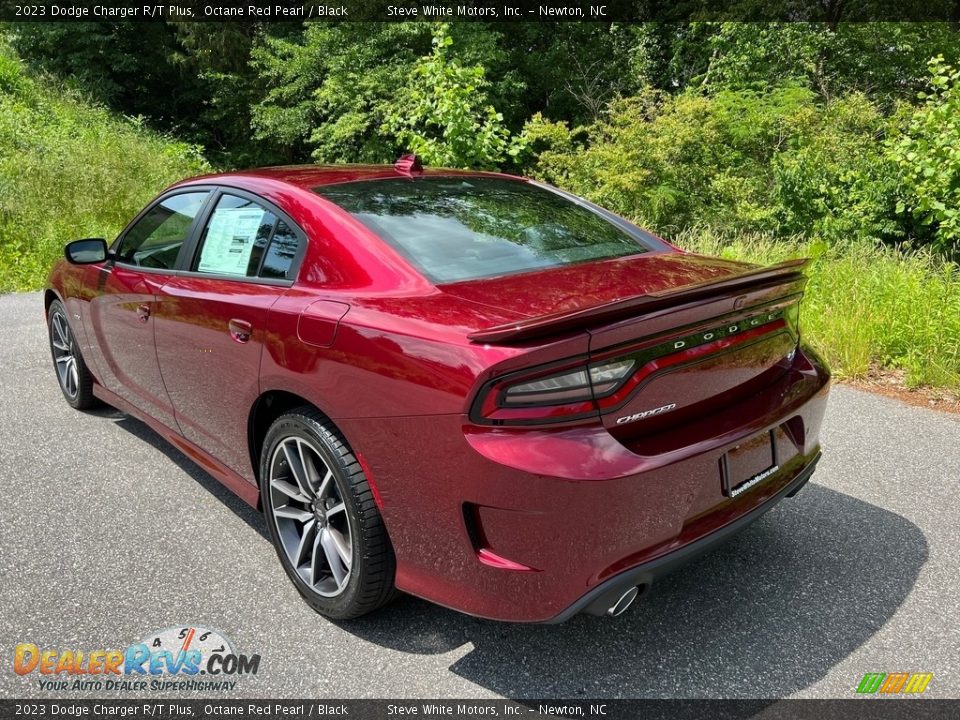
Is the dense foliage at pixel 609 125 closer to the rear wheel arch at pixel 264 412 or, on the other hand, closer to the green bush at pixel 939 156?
the green bush at pixel 939 156

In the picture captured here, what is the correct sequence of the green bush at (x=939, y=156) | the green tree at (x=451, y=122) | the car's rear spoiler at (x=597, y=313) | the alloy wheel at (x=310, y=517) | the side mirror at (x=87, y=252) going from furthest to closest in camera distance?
the green tree at (x=451, y=122)
the green bush at (x=939, y=156)
the side mirror at (x=87, y=252)
the alloy wheel at (x=310, y=517)
the car's rear spoiler at (x=597, y=313)

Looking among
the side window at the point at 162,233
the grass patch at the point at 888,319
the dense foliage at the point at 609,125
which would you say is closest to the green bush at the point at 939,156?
the dense foliage at the point at 609,125

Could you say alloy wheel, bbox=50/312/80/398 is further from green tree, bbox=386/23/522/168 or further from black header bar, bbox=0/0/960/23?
black header bar, bbox=0/0/960/23

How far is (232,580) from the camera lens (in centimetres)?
288

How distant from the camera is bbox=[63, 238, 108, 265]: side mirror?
3891mm

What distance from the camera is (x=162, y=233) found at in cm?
371

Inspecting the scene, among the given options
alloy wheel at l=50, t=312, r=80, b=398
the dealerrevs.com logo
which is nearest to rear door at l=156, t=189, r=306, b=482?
the dealerrevs.com logo

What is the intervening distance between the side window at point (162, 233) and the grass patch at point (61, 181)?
23.3 feet

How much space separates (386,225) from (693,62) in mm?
20478

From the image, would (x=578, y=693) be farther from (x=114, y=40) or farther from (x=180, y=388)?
(x=114, y=40)

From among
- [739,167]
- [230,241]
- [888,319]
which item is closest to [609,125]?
[739,167]

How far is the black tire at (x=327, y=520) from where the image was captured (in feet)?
7.60

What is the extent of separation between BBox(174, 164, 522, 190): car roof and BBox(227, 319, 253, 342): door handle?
0.61 metres

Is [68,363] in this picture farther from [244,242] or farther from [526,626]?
[526,626]
